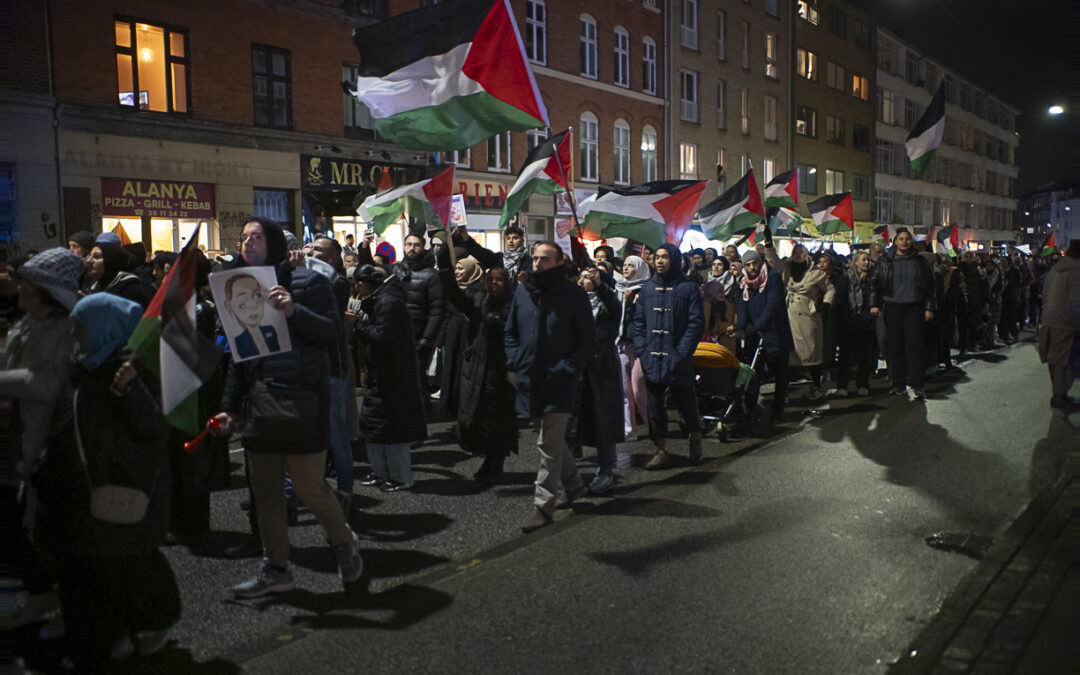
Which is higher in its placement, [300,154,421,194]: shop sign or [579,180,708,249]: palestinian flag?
[300,154,421,194]: shop sign

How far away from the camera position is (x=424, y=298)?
8.64 m

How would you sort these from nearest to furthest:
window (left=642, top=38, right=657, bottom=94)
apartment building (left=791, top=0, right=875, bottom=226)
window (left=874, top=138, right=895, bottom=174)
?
window (left=642, top=38, right=657, bottom=94) → apartment building (left=791, top=0, right=875, bottom=226) → window (left=874, top=138, right=895, bottom=174)

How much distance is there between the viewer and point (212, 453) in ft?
19.6

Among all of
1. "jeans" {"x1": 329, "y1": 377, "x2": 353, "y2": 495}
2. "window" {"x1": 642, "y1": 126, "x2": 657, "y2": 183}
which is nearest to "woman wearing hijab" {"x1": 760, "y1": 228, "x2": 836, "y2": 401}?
"jeans" {"x1": 329, "y1": 377, "x2": 353, "y2": 495}

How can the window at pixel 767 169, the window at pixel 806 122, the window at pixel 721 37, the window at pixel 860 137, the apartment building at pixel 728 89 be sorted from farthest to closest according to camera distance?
the window at pixel 860 137 < the window at pixel 806 122 < the window at pixel 767 169 < the window at pixel 721 37 < the apartment building at pixel 728 89

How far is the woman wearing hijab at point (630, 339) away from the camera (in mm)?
8688

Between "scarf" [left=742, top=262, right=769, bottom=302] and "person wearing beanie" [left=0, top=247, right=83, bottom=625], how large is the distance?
7.40 meters

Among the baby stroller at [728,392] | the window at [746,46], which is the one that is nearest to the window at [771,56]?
the window at [746,46]

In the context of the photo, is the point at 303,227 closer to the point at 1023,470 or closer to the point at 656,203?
the point at 656,203

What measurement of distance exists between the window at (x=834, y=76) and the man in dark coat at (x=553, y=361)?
156 ft

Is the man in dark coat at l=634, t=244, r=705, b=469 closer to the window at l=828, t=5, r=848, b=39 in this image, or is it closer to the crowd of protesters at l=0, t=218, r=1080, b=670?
the crowd of protesters at l=0, t=218, r=1080, b=670

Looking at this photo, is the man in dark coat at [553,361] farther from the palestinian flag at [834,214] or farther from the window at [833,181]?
the window at [833,181]

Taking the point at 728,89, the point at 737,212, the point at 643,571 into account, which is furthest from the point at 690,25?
the point at 643,571

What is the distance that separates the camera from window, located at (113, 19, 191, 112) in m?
19.1
